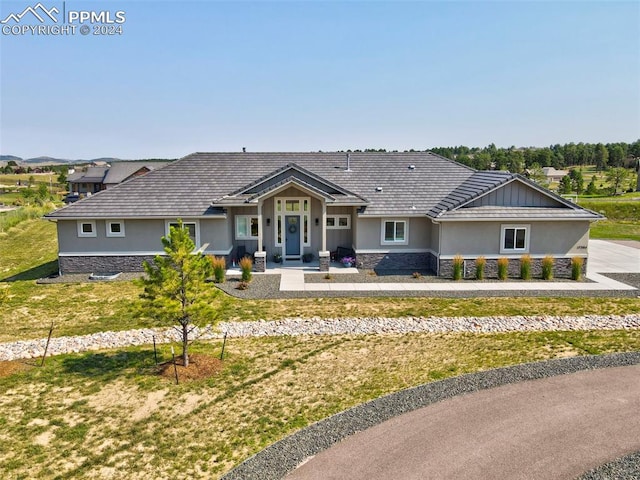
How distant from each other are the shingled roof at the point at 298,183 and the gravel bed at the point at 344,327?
7.73 metres

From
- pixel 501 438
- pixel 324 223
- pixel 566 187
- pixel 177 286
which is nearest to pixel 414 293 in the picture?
pixel 324 223

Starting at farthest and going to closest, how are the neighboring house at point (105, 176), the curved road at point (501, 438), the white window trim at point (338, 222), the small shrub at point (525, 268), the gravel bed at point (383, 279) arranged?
the neighboring house at point (105, 176) < the white window trim at point (338, 222) < the small shrub at point (525, 268) < the gravel bed at point (383, 279) < the curved road at point (501, 438)

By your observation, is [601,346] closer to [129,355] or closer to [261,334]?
[261,334]

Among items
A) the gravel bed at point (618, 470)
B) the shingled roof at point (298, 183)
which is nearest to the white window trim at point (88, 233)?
the shingled roof at point (298, 183)

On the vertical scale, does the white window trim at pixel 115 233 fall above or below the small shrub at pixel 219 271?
above

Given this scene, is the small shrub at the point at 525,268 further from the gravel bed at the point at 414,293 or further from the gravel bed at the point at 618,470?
the gravel bed at the point at 618,470

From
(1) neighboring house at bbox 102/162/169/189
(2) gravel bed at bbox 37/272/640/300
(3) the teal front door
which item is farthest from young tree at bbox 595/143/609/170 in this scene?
(3) the teal front door

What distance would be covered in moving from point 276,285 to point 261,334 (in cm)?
590

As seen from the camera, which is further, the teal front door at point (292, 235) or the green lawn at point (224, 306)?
the teal front door at point (292, 235)

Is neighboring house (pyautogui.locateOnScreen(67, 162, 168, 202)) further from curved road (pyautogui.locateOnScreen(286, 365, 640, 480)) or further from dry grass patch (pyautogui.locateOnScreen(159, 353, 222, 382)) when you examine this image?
curved road (pyautogui.locateOnScreen(286, 365, 640, 480))

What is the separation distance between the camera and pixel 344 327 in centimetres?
1555

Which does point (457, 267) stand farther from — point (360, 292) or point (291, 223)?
point (291, 223)

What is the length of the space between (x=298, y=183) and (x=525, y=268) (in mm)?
10871

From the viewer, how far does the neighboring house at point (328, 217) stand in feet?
74.0
